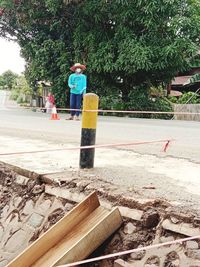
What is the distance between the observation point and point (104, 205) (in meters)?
3.50

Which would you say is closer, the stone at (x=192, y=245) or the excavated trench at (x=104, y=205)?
the stone at (x=192, y=245)

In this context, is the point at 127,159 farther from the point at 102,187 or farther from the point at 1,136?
the point at 1,136

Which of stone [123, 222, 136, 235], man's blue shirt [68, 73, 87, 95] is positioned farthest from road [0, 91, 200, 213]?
man's blue shirt [68, 73, 87, 95]

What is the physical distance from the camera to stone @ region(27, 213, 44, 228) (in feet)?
12.8

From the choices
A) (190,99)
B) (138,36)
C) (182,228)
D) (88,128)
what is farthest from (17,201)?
(190,99)

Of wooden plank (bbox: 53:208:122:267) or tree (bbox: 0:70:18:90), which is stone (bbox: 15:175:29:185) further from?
tree (bbox: 0:70:18:90)

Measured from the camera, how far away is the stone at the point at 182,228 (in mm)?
2822

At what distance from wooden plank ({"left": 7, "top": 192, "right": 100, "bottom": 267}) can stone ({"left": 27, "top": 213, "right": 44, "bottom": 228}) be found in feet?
1.92

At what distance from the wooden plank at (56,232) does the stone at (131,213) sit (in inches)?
10.9

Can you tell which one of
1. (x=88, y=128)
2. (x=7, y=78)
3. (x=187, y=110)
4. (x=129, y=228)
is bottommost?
(x=129, y=228)

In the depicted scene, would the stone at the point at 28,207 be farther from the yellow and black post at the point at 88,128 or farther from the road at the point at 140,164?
the yellow and black post at the point at 88,128

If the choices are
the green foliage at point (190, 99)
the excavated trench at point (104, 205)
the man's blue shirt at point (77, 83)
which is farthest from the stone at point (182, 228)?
the green foliage at point (190, 99)

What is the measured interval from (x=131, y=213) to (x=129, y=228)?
0.12 meters

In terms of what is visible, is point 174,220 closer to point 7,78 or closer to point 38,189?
point 38,189
